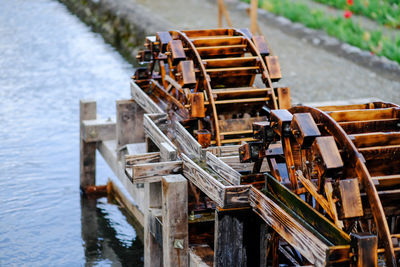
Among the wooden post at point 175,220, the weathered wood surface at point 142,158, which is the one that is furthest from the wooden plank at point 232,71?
the wooden post at point 175,220

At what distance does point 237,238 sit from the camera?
4949mm

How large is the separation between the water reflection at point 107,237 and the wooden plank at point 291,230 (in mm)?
3519

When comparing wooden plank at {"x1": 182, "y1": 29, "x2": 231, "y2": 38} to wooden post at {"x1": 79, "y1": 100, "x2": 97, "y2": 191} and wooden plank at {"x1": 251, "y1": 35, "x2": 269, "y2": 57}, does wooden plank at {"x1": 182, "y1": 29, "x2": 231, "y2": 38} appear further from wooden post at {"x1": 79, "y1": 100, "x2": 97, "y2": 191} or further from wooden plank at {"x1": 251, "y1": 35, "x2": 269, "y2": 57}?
wooden post at {"x1": 79, "y1": 100, "x2": 97, "y2": 191}

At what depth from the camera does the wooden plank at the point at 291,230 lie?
4008mm

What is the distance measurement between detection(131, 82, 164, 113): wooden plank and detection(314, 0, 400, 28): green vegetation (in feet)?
29.2

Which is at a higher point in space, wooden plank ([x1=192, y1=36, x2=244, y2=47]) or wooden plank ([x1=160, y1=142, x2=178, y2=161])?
wooden plank ([x1=192, y1=36, x2=244, y2=47])

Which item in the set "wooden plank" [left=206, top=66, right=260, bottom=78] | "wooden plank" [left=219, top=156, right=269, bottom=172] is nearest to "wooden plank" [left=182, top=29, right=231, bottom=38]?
"wooden plank" [left=206, top=66, right=260, bottom=78]

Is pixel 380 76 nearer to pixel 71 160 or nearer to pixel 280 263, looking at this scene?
pixel 71 160

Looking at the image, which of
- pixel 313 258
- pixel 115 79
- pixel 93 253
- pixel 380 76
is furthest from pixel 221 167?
pixel 115 79

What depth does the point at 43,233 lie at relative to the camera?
826 centimetres

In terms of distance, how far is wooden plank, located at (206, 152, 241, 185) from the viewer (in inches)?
193

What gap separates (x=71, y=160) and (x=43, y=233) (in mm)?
2105

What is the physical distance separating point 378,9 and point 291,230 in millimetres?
12064

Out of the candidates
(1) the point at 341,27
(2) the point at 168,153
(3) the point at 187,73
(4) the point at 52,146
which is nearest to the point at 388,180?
(2) the point at 168,153
